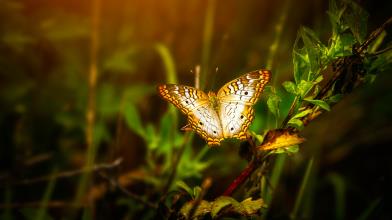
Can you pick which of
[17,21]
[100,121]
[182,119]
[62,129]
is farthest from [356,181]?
[17,21]

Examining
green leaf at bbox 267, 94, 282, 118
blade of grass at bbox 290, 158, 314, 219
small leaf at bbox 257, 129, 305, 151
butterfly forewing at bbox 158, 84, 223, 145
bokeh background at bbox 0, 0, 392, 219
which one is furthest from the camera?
bokeh background at bbox 0, 0, 392, 219

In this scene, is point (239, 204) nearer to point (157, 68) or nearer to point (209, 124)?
point (209, 124)

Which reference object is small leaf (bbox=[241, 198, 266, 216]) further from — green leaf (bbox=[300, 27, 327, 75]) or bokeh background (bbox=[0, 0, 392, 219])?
bokeh background (bbox=[0, 0, 392, 219])

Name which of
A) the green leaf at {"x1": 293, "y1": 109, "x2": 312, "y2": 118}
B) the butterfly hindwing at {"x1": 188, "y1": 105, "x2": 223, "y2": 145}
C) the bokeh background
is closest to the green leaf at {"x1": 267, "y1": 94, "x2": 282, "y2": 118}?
the green leaf at {"x1": 293, "y1": 109, "x2": 312, "y2": 118}

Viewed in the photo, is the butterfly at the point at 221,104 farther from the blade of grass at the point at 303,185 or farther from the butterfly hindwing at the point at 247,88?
the blade of grass at the point at 303,185

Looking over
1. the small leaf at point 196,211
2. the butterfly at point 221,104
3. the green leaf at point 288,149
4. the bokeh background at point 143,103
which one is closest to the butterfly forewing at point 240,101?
the butterfly at point 221,104

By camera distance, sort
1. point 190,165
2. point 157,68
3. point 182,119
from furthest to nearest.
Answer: point 157,68 → point 182,119 → point 190,165
